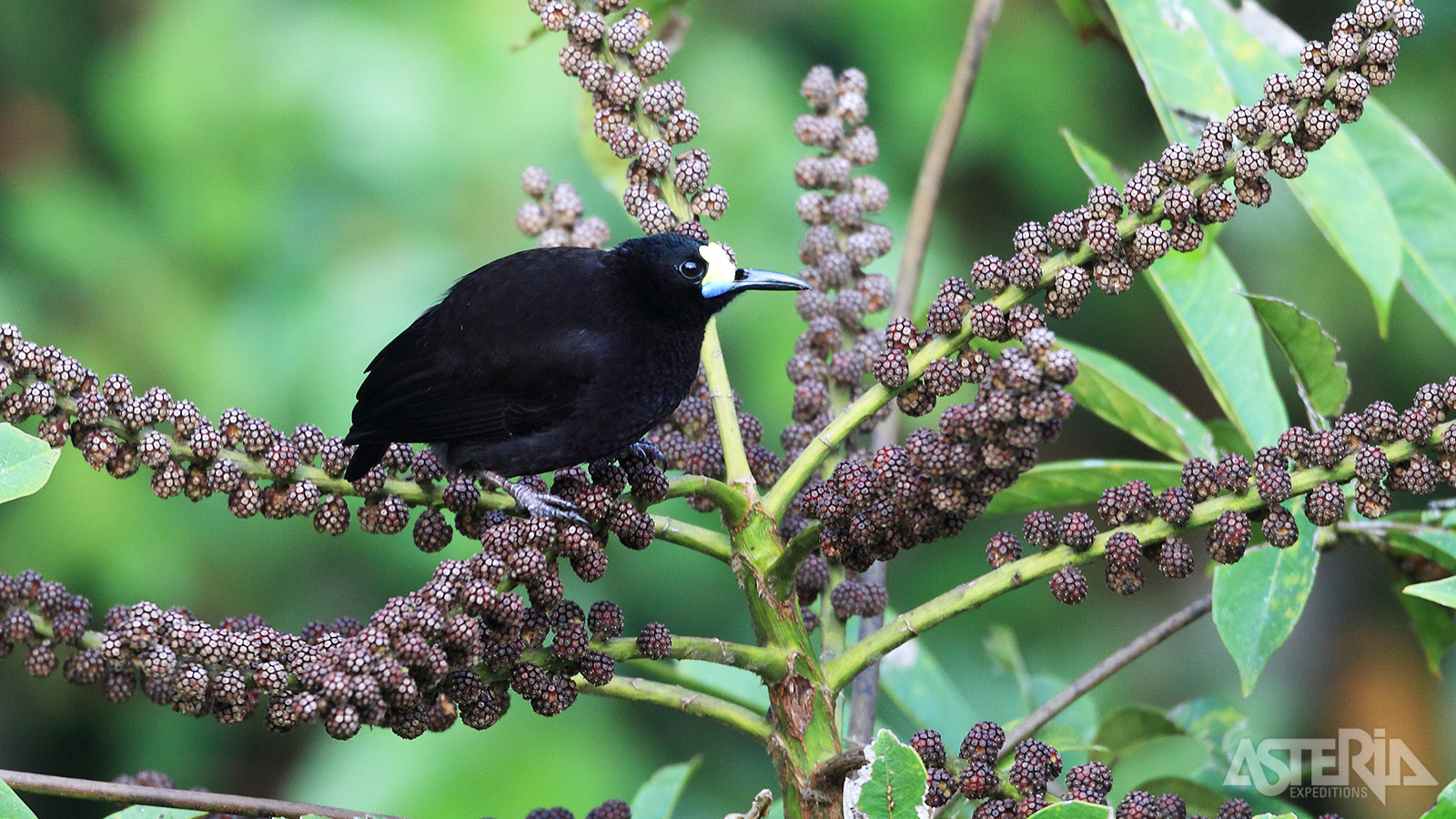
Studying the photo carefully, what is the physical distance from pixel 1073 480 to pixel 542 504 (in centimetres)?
77

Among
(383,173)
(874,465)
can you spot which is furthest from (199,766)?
(874,465)

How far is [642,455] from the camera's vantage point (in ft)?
6.68

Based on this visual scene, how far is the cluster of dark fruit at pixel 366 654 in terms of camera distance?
134 cm

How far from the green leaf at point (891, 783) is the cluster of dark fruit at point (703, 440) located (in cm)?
52

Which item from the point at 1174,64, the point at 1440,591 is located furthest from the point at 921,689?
the point at 1440,591

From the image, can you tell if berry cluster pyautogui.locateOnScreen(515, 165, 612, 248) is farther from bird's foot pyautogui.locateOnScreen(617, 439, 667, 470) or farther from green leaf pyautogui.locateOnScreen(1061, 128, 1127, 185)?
green leaf pyautogui.locateOnScreen(1061, 128, 1127, 185)

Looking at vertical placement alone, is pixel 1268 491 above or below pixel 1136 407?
below

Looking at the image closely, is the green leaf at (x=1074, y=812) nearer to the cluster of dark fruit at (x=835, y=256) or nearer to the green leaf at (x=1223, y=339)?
the cluster of dark fruit at (x=835, y=256)

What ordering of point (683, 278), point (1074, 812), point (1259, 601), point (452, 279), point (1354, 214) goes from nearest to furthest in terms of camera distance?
point (1074, 812) → point (1259, 601) → point (1354, 214) → point (683, 278) → point (452, 279)

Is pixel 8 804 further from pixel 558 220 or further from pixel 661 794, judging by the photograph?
pixel 558 220

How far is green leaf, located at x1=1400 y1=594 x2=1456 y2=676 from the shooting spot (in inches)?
80.3

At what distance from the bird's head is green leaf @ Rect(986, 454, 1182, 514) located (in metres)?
0.57

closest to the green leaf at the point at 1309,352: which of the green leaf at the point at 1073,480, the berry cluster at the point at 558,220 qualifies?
the green leaf at the point at 1073,480

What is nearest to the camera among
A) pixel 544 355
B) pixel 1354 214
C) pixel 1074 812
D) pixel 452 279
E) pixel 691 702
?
pixel 1074 812
